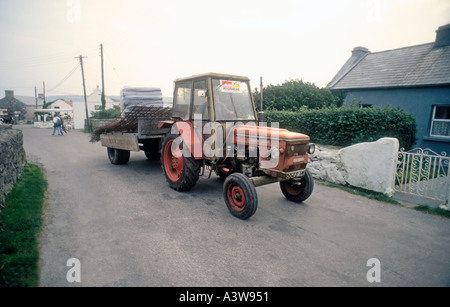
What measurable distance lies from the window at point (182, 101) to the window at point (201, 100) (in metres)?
0.28

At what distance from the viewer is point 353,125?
722 centimetres

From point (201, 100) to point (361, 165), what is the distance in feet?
13.4

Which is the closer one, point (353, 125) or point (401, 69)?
point (353, 125)

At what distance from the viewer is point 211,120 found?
16.2ft

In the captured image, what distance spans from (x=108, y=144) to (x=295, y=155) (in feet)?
20.8

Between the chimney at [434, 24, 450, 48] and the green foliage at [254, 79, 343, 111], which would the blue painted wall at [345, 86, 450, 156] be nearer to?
the green foliage at [254, 79, 343, 111]

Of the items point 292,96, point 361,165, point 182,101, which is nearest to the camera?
point 182,101

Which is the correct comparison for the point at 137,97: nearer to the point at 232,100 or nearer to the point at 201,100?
the point at 201,100

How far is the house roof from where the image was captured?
11.2m

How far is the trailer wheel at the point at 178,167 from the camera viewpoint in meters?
5.35

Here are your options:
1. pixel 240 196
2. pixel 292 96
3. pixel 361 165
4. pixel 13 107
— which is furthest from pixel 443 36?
pixel 13 107

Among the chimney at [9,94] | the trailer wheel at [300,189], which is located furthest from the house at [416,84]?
the chimney at [9,94]

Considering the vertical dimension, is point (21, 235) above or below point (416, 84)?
below
